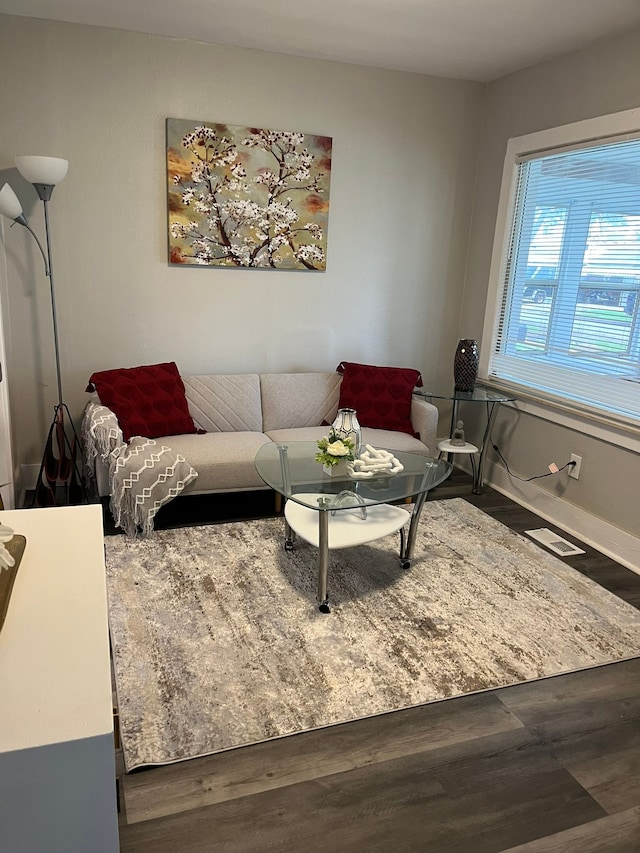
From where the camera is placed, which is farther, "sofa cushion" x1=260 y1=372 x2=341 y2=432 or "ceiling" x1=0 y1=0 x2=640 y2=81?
"sofa cushion" x1=260 y1=372 x2=341 y2=432

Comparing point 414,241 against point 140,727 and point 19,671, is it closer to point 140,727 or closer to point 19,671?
point 140,727

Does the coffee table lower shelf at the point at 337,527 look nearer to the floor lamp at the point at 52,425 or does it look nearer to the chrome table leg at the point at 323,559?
the chrome table leg at the point at 323,559

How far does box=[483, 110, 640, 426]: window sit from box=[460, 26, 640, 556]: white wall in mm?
122

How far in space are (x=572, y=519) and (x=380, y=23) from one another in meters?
2.89

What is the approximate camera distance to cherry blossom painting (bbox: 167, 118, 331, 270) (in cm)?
371

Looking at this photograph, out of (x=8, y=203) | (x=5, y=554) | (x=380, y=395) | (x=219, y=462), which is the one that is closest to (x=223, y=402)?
(x=219, y=462)

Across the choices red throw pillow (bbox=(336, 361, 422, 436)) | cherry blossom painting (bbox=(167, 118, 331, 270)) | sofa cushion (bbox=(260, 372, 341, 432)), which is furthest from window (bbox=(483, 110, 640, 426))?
cherry blossom painting (bbox=(167, 118, 331, 270))

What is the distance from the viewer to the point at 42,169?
304cm

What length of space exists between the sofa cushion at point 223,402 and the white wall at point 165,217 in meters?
0.22

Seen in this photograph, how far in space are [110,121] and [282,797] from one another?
3488 millimetres

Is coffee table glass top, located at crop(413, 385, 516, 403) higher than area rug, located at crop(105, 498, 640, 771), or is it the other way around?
coffee table glass top, located at crop(413, 385, 516, 403)

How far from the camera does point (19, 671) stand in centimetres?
102

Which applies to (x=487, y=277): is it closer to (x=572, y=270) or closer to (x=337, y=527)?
(x=572, y=270)

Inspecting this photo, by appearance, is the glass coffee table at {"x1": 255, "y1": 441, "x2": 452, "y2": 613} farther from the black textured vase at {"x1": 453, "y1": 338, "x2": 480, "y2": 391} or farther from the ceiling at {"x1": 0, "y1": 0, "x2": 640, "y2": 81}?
the ceiling at {"x1": 0, "y1": 0, "x2": 640, "y2": 81}
